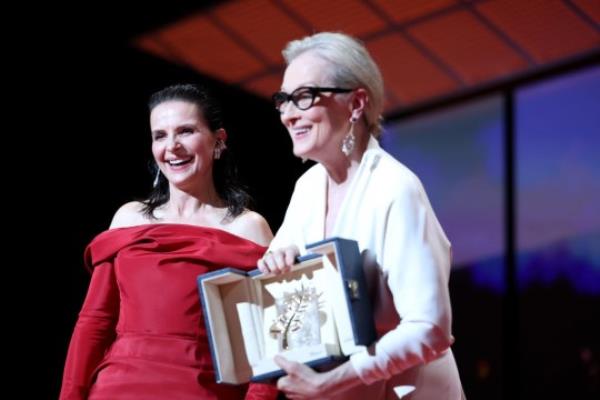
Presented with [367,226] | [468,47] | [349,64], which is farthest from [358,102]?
[468,47]

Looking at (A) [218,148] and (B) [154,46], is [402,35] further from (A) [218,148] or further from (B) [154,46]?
(A) [218,148]

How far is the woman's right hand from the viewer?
5.49 ft

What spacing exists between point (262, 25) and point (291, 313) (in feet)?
10.0

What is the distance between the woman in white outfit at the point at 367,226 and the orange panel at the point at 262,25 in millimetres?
2694

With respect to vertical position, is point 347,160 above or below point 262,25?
below

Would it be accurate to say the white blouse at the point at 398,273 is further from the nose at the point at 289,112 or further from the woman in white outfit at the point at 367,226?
the nose at the point at 289,112

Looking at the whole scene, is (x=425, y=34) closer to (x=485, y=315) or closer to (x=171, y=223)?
(x=485, y=315)

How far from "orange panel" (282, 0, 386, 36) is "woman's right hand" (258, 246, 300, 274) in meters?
2.81

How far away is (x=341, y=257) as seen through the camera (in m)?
1.57

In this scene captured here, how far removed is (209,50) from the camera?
4.69 metres

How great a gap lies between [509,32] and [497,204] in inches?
37.7

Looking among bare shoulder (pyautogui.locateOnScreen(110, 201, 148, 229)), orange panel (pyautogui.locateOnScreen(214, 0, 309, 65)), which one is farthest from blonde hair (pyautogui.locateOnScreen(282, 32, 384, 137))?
orange panel (pyautogui.locateOnScreen(214, 0, 309, 65))

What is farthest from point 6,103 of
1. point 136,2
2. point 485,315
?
point 485,315

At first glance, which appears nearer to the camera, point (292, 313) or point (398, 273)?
point (398, 273)
